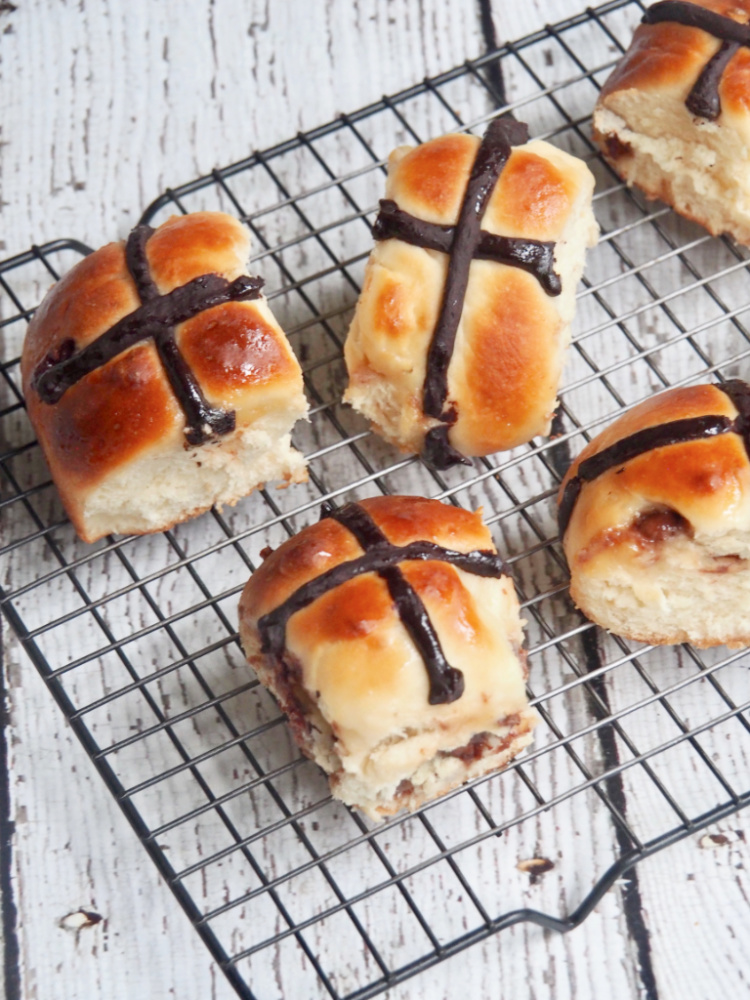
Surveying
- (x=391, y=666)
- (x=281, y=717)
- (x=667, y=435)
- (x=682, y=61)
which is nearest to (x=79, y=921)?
(x=281, y=717)

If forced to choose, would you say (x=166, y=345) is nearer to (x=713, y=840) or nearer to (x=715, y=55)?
(x=715, y=55)

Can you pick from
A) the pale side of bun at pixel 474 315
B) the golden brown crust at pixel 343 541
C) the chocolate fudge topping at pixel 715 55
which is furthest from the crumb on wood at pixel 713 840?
the chocolate fudge topping at pixel 715 55

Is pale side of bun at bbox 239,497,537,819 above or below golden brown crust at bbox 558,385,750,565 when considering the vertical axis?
below

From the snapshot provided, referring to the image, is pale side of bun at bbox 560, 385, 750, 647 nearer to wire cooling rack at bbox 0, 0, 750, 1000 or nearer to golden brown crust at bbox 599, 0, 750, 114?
wire cooling rack at bbox 0, 0, 750, 1000

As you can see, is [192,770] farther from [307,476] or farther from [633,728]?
[633,728]

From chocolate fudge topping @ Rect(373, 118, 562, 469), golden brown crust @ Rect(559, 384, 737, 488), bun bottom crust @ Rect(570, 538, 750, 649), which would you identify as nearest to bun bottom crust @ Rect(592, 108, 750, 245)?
chocolate fudge topping @ Rect(373, 118, 562, 469)
